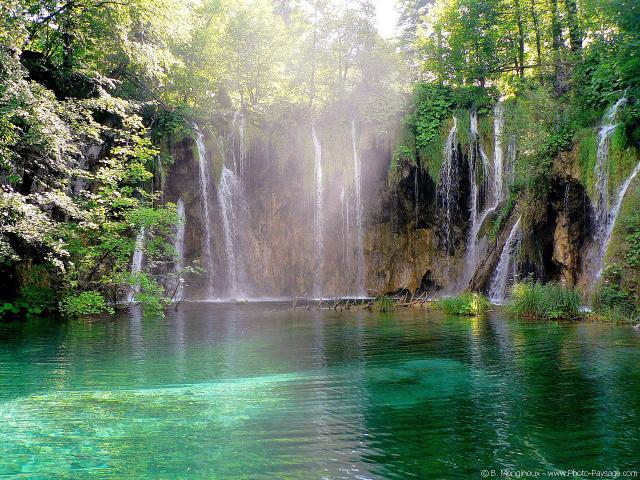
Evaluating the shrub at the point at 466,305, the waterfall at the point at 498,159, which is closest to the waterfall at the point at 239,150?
the waterfall at the point at 498,159

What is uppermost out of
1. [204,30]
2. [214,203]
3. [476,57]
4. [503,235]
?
[204,30]

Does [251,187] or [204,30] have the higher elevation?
[204,30]

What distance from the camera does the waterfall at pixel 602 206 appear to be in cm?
1470

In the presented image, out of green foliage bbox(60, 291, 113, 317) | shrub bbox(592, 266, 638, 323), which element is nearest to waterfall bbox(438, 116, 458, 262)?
shrub bbox(592, 266, 638, 323)

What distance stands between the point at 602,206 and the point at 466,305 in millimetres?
4879

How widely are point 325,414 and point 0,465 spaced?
2.94m

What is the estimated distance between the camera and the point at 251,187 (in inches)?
1018

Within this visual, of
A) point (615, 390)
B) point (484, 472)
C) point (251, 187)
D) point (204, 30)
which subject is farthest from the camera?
point (204, 30)

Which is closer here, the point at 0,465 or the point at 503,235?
the point at 0,465

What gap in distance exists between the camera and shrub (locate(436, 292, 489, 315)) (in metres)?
15.9

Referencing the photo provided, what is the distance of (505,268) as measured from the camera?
18.2 meters

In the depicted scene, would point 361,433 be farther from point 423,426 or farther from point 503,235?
point 503,235

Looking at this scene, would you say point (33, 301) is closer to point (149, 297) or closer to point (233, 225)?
point (149, 297)

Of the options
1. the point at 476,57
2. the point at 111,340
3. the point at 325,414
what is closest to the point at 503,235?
the point at 476,57
